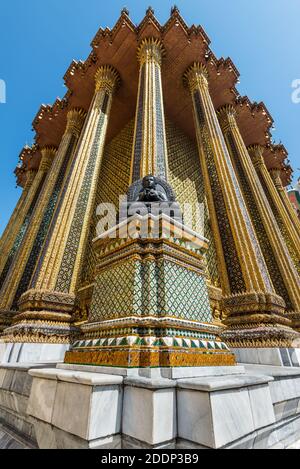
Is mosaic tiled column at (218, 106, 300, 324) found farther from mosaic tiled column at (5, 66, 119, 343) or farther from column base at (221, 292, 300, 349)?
mosaic tiled column at (5, 66, 119, 343)

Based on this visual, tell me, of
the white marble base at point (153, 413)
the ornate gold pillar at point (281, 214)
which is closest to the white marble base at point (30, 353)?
the white marble base at point (153, 413)

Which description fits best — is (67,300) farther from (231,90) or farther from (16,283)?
(231,90)

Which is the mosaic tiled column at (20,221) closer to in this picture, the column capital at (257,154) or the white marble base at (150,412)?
the white marble base at (150,412)

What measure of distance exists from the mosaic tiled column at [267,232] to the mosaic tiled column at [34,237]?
4667mm

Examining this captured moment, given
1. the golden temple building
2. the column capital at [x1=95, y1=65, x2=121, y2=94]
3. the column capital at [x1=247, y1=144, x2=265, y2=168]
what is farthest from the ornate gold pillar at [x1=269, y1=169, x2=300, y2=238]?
the column capital at [x1=95, y1=65, x2=121, y2=94]

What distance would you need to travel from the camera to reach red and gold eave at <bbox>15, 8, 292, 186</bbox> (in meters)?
6.13

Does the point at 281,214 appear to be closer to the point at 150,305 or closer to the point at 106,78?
the point at 106,78

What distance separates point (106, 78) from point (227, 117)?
377 centimetres

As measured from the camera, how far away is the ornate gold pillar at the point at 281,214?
658 cm

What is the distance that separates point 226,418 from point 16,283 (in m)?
5.23

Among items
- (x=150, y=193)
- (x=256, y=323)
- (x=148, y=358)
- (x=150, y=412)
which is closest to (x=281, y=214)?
(x=256, y=323)

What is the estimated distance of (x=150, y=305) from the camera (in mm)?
1442

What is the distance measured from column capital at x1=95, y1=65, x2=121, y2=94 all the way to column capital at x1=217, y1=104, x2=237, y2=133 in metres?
3.43

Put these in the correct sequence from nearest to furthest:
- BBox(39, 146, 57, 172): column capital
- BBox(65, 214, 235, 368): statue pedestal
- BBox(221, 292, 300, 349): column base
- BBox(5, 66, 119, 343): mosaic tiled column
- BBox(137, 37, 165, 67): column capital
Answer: BBox(65, 214, 235, 368): statue pedestal, BBox(221, 292, 300, 349): column base, BBox(5, 66, 119, 343): mosaic tiled column, BBox(137, 37, 165, 67): column capital, BBox(39, 146, 57, 172): column capital
